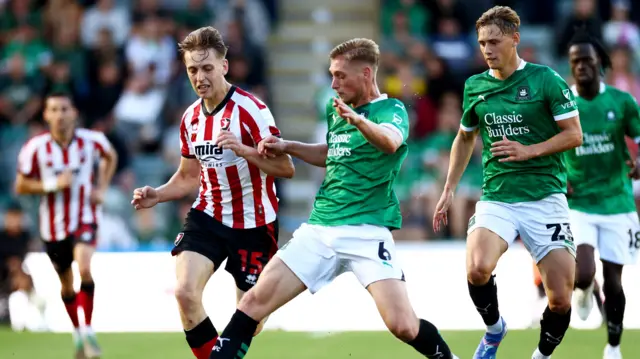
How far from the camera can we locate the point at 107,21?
55.8ft

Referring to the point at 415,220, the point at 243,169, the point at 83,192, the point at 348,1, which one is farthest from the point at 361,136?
the point at 348,1

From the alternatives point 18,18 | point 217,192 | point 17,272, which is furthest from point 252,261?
point 18,18

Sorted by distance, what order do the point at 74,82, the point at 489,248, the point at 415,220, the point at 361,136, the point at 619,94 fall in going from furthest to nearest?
the point at 74,82
the point at 415,220
the point at 619,94
the point at 489,248
the point at 361,136

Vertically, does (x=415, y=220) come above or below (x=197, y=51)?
below

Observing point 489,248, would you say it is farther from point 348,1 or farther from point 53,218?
point 348,1

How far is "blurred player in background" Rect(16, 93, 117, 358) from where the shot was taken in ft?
34.2

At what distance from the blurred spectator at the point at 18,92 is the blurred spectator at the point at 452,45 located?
5772mm

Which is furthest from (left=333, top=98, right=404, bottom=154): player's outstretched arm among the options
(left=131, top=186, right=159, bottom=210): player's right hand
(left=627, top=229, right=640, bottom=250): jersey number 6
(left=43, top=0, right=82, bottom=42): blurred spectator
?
(left=43, top=0, right=82, bottom=42): blurred spectator

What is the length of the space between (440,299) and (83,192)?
13.6ft

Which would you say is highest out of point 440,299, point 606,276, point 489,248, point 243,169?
point 243,169

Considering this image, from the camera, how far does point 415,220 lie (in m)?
13.9

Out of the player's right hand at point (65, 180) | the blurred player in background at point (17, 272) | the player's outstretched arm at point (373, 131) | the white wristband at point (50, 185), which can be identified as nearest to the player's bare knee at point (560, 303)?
the player's outstretched arm at point (373, 131)

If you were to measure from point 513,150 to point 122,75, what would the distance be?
9.83 meters

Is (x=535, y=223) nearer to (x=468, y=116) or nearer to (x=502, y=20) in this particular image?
(x=468, y=116)
